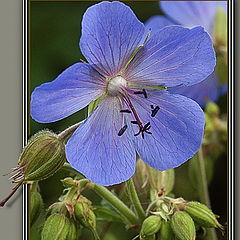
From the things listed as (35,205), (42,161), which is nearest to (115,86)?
(42,161)

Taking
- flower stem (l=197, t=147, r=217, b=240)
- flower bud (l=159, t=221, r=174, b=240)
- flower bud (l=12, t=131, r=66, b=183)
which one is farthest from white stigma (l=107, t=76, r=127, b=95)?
flower stem (l=197, t=147, r=217, b=240)

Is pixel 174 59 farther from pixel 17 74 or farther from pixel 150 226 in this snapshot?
pixel 17 74

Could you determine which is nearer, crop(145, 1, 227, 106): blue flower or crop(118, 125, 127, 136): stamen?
crop(118, 125, 127, 136): stamen

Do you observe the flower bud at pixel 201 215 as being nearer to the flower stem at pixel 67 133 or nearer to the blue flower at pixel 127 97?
the blue flower at pixel 127 97

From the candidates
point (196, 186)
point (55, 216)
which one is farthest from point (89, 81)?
point (196, 186)

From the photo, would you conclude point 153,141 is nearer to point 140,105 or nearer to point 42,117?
point 140,105

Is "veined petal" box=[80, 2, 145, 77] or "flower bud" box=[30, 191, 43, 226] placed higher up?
"veined petal" box=[80, 2, 145, 77]

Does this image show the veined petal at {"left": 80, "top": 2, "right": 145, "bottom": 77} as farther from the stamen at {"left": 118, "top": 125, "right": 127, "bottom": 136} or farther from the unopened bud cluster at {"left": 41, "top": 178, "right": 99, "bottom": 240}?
the unopened bud cluster at {"left": 41, "top": 178, "right": 99, "bottom": 240}

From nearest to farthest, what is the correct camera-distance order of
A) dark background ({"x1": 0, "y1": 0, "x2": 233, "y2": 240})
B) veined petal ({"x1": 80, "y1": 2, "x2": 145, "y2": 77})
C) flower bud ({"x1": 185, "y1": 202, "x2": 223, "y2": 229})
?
veined petal ({"x1": 80, "y1": 2, "x2": 145, "y2": 77}) → flower bud ({"x1": 185, "y1": 202, "x2": 223, "y2": 229}) → dark background ({"x1": 0, "y1": 0, "x2": 233, "y2": 240})

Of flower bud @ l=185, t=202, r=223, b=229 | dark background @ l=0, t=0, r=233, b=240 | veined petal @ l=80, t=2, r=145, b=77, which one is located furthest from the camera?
dark background @ l=0, t=0, r=233, b=240
